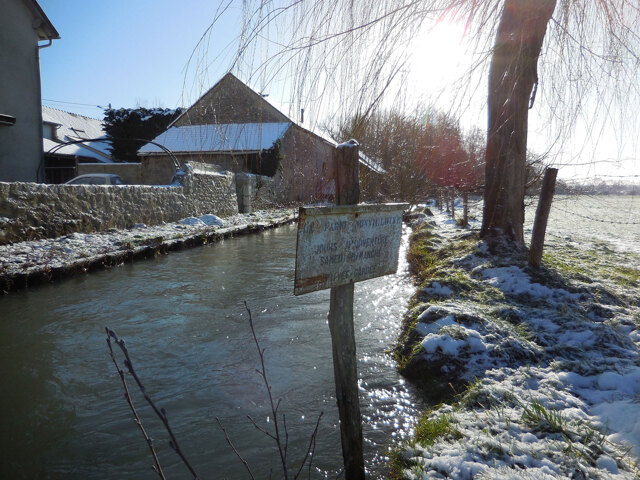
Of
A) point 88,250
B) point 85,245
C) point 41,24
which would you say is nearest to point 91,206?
point 85,245

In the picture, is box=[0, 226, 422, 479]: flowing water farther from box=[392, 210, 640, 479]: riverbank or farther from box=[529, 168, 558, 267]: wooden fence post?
box=[529, 168, 558, 267]: wooden fence post

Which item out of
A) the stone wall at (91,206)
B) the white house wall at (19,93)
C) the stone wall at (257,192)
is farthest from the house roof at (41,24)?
the stone wall at (257,192)

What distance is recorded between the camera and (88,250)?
7723 mm

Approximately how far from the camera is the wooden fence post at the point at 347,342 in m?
1.99

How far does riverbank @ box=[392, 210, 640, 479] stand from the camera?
83.0 inches

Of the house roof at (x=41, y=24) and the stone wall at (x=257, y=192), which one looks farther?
the stone wall at (x=257, y=192)

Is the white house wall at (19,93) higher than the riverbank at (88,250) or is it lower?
higher

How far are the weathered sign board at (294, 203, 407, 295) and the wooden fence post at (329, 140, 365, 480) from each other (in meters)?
0.13

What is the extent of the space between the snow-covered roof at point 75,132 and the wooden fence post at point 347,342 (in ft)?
90.9

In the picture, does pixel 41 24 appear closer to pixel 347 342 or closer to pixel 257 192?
pixel 257 192

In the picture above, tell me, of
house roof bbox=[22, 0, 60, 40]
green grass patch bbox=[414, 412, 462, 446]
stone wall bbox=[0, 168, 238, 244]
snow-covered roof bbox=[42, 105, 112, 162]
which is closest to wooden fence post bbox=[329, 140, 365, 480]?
green grass patch bbox=[414, 412, 462, 446]

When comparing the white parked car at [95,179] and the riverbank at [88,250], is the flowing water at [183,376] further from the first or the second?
the white parked car at [95,179]

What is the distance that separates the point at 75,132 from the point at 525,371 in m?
35.4

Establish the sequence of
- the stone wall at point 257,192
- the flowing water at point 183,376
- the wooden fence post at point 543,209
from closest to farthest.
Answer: the flowing water at point 183,376 < the wooden fence post at point 543,209 < the stone wall at point 257,192
